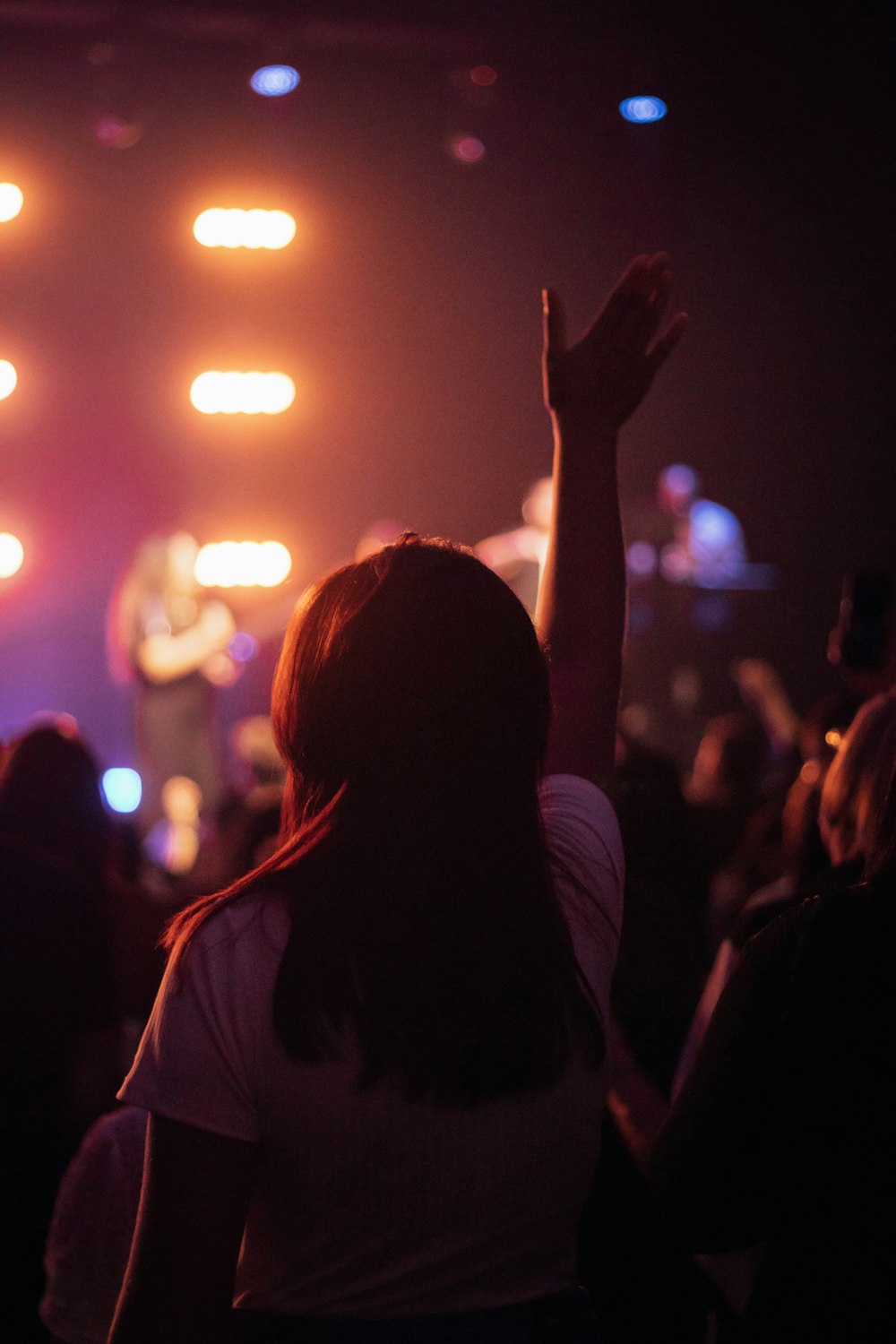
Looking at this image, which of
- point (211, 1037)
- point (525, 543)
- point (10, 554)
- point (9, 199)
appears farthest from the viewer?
point (525, 543)

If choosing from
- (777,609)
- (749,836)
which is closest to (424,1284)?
(749,836)

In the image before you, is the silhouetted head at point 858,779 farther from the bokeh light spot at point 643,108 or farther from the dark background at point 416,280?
the bokeh light spot at point 643,108

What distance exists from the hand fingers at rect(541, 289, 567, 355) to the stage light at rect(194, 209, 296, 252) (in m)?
6.28

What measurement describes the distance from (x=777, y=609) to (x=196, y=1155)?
8581mm

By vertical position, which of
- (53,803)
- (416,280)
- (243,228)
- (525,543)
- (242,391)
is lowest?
(53,803)

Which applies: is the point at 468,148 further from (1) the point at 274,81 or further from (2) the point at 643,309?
(2) the point at 643,309

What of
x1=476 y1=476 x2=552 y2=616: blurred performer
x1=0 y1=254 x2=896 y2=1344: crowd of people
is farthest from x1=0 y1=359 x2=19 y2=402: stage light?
x1=0 y1=254 x2=896 y2=1344: crowd of people

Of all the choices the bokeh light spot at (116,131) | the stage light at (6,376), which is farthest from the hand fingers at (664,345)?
the stage light at (6,376)

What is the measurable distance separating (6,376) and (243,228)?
1.87 m

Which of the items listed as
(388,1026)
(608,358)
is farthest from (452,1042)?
(608,358)

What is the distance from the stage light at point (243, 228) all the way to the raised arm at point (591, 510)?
631 cm

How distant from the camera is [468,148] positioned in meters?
6.84

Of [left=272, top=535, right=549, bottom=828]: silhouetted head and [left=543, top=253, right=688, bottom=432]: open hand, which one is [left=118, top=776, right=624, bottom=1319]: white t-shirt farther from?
[left=543, top=253, right=688, bottom=432]: open hand

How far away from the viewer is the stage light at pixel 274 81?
6339 millimetres
